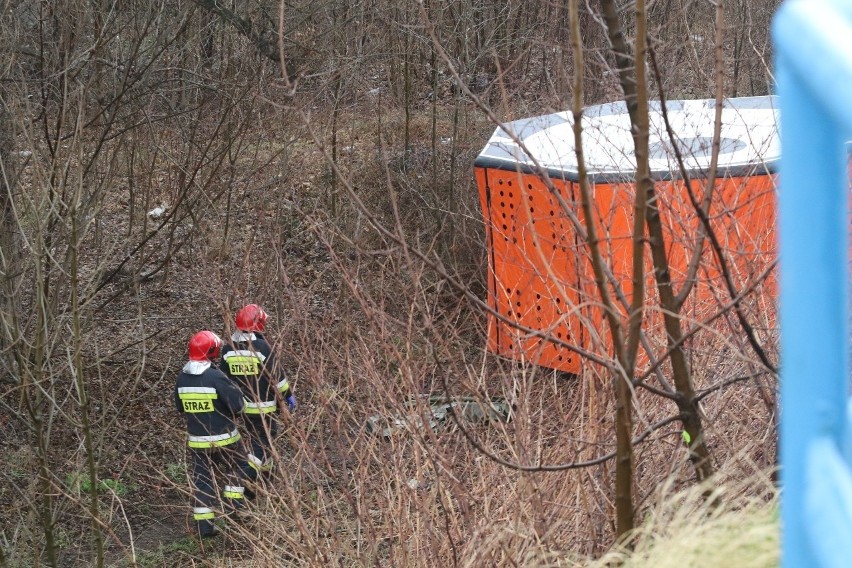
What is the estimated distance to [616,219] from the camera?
7770mm

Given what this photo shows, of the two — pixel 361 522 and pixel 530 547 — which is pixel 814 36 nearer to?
pixel 530 547

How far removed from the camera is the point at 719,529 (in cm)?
169

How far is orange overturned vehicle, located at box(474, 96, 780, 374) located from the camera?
3.23 metres

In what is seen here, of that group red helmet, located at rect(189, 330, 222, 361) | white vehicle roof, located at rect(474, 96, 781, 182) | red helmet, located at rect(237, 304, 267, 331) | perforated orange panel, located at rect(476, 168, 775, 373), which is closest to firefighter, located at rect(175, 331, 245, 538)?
red helmet, located at rect(189, 330, 222, 361)

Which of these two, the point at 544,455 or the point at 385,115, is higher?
the point at 385,115

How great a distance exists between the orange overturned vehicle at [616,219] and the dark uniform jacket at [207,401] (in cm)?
204

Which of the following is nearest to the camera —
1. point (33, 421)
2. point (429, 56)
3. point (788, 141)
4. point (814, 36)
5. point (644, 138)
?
point (814, 36)

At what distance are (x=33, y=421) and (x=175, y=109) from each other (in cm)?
487

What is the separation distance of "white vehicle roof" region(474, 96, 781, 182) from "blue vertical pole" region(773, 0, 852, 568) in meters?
4.10

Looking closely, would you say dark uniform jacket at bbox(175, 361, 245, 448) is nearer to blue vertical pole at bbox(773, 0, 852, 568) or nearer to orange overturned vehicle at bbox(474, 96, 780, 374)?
orange overturned vehicle at bbox(474, 96, 780, 374)

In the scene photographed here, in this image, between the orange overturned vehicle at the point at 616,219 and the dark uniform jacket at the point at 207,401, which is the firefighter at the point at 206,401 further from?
the orange overturned vehicle at the point at 616,219

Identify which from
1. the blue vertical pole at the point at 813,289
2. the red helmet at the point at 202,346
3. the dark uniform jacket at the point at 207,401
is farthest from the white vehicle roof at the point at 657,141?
the blue vertical pole at the point at 813,289

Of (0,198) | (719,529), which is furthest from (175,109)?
(719,529)

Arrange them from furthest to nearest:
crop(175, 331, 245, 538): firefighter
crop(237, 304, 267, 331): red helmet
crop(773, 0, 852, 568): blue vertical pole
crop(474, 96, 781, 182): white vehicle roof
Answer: crop(175, 331, 245, 538): firefighter → crop(237, 304, 267, 331): red helmet → crop(474, 96, 781, 182): white vehicle roof → crop(773, 0, 852, 568): blue vertical pole
